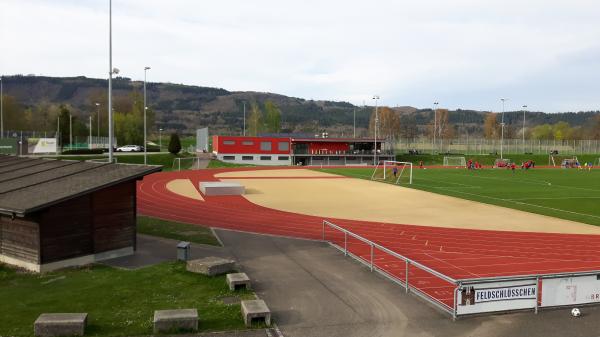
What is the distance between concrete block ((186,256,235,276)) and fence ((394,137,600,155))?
328ft

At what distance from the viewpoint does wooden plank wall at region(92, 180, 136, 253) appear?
52.9 feet

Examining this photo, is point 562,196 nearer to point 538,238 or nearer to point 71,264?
point 538,238

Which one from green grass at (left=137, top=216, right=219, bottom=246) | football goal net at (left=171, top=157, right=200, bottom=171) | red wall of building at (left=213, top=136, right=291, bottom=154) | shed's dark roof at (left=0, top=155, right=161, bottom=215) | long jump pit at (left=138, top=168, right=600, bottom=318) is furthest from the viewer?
red wall of building at (left=213, top=136, right=291, bottom=154)

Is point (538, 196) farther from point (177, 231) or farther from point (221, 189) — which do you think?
point (177, 231)

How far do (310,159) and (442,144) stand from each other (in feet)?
128

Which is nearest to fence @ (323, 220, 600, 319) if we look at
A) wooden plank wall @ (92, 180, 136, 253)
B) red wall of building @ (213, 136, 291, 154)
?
wooden plank wall @ (92, 180, 136, 253)

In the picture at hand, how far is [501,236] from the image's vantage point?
2123cm

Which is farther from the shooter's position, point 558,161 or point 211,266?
point 558,161

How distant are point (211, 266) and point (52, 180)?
25.0ft

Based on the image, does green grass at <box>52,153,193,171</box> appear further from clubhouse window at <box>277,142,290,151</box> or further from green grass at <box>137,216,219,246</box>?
green grass at <box>137,216,219,246</box>

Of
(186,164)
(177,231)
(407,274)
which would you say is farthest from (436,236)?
(186,164)

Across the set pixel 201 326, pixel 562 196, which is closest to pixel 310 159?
pixel 562 196

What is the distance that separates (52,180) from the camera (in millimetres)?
17141

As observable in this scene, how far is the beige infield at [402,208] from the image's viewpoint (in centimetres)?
2431
